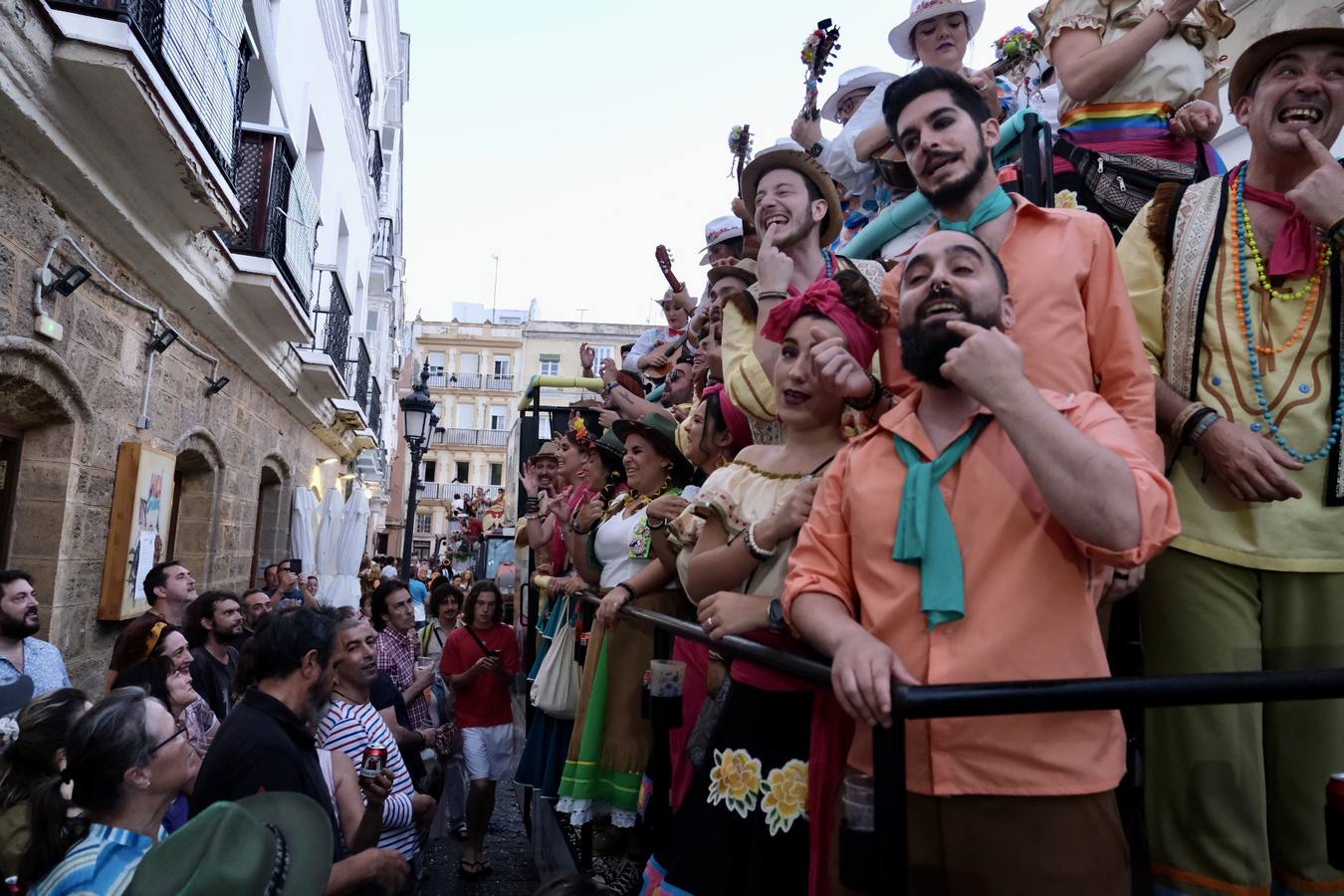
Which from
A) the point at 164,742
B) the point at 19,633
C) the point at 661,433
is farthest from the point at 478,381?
the point at 164,742

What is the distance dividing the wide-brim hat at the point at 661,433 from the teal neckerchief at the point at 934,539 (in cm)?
260

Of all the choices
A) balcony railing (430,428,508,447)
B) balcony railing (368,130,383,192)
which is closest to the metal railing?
balcony railing (368,130,383,192)

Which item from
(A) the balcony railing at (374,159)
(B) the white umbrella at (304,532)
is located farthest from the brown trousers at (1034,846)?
(A) the balcony railing at (374,159)

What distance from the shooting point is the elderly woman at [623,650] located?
3885mm

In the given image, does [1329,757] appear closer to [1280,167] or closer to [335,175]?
[1280,167]

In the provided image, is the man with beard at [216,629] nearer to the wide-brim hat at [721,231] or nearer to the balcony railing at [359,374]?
the wide-brim hat at [721,231]

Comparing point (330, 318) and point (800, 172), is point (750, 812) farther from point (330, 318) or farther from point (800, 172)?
point (330, 318)

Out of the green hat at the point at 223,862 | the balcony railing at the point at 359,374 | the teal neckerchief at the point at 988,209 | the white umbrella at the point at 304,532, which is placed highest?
the balcony railing at the point at 359,374

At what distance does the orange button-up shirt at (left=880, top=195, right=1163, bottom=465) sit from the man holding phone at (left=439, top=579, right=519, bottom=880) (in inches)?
192

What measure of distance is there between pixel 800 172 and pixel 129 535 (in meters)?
5.66

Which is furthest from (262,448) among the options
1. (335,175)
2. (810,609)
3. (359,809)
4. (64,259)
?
(810,609)

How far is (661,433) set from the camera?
14.3 ft

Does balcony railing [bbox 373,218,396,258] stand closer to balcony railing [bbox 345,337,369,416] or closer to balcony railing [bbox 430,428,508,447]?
A: balcony railing [bbox 345,337,369,416]

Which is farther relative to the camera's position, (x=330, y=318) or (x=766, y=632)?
(x=330, y=318)
